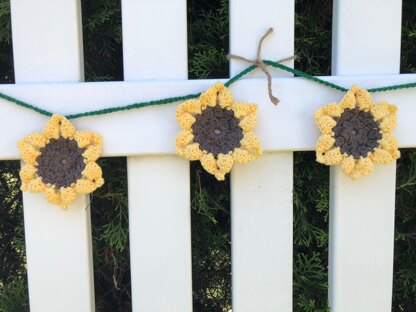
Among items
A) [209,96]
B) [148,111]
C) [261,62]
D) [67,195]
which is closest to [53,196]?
[67,195]

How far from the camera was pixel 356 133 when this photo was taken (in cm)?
109

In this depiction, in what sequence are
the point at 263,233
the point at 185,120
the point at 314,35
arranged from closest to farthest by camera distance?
the point at 185,120
the point at 263,233
the point at 314,35

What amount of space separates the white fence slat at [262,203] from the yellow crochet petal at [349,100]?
0.39 feet

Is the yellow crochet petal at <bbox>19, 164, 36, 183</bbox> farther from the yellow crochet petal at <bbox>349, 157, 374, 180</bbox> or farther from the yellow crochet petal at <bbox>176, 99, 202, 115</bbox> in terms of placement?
the yellow crochet petal at <bbox>349, 157, 374, 180</bbox>

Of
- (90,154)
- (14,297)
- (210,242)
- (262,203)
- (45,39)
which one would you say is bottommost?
(14,297)

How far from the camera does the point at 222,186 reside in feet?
4.14

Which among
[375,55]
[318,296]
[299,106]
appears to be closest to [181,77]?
[299,106]

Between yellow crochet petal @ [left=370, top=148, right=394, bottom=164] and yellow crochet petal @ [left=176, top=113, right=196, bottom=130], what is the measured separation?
34cm

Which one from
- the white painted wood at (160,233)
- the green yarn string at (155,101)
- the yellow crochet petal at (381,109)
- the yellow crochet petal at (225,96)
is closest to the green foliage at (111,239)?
the white painted wood at (160,233)

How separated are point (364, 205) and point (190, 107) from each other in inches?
15.8

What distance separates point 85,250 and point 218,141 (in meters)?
0.33

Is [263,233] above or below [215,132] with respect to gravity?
below

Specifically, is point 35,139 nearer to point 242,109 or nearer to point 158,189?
point 158,189

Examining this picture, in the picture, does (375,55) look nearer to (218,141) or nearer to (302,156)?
(302,156)
